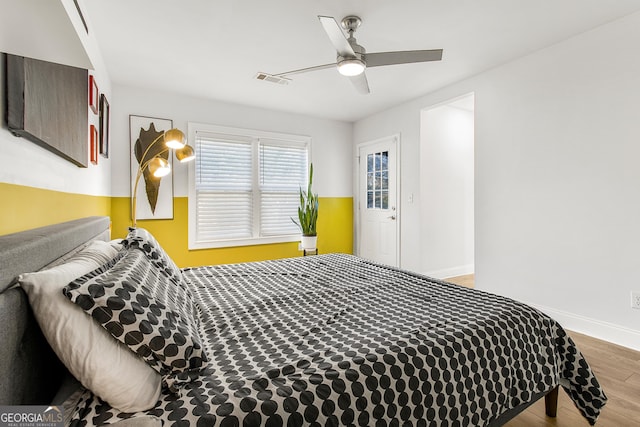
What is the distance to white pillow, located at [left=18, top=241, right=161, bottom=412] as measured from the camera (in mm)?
796

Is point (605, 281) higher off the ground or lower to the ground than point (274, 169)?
lower

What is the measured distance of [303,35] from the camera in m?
2.62

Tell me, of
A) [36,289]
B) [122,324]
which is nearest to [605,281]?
[122,324]

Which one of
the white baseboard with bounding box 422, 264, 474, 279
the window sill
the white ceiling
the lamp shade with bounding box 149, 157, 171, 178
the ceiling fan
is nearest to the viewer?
the ceiling fan

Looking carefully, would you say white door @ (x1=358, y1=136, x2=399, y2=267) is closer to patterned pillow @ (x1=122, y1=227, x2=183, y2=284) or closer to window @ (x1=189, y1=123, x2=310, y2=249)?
window @ (x1=189, y1=123, x2=310, y2=249)

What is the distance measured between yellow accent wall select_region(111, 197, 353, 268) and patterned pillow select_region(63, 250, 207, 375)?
121 inches

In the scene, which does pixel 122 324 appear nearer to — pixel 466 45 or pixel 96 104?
pixel 96 104

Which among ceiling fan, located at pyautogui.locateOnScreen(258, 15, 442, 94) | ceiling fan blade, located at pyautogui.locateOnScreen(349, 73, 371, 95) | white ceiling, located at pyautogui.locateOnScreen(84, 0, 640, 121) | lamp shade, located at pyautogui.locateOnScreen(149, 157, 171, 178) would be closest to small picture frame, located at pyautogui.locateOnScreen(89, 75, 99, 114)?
white ceiling, located at pyautogui.locateOnScreen(84, 0, 640, 121)

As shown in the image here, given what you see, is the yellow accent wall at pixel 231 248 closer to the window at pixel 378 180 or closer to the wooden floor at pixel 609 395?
the window at pixel 378 180

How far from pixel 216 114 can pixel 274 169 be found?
1.09 meters

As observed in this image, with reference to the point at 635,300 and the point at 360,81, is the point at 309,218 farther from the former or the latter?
the point at 635,300

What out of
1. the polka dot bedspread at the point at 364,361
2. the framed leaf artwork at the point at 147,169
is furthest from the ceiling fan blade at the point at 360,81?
the framed leaf artwork at the point at 147,169

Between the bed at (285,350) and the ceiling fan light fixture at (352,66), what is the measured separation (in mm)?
1507

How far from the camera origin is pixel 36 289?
0.79m
